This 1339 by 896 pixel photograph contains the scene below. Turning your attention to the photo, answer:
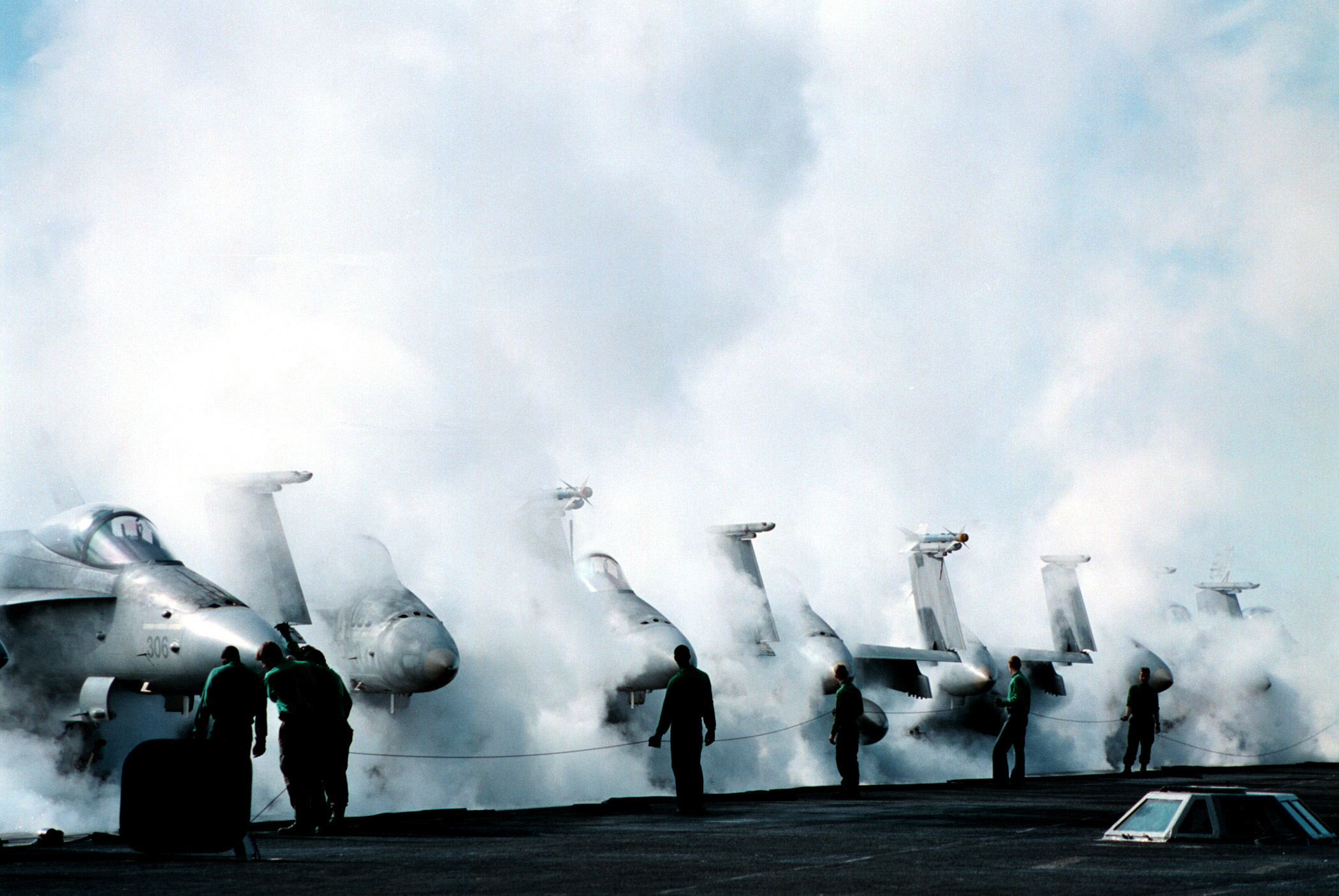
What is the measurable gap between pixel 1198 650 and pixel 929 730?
14.6 m

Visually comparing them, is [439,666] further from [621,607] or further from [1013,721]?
[1013,721]

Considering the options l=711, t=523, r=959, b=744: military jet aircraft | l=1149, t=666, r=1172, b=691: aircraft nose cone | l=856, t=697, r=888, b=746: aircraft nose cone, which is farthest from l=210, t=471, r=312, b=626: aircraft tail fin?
l=1149, t=666, r=1172, b=691: aircraft nose cone

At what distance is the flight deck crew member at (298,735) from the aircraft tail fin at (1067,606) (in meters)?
35.1

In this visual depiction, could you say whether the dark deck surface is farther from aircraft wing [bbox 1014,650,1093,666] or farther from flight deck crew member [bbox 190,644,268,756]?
aircraft wing [bbox 1014,650,1093,666]

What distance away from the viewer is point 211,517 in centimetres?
2312

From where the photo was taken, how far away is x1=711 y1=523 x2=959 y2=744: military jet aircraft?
3253cm

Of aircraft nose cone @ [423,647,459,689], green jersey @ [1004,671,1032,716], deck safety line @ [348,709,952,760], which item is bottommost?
green jersey @ [1004,671,1032,716]

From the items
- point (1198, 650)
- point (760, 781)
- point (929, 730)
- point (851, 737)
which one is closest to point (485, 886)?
point (851, 737)

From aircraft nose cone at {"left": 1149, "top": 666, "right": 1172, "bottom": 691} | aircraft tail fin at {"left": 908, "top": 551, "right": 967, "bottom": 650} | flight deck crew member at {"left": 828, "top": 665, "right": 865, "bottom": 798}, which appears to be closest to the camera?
flight deck crew member at {"left": 828, "top": 665, "right": 865, "bottom": 798}

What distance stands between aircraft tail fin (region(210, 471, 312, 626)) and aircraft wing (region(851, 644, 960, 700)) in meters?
18.2

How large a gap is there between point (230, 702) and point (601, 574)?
51.9 feet

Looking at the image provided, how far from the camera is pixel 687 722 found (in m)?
16.2

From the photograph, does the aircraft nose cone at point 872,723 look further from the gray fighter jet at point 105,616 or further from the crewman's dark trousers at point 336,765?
the crewman's dark trousers at point 336,765

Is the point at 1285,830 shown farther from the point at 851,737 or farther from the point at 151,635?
the point at 151,635
